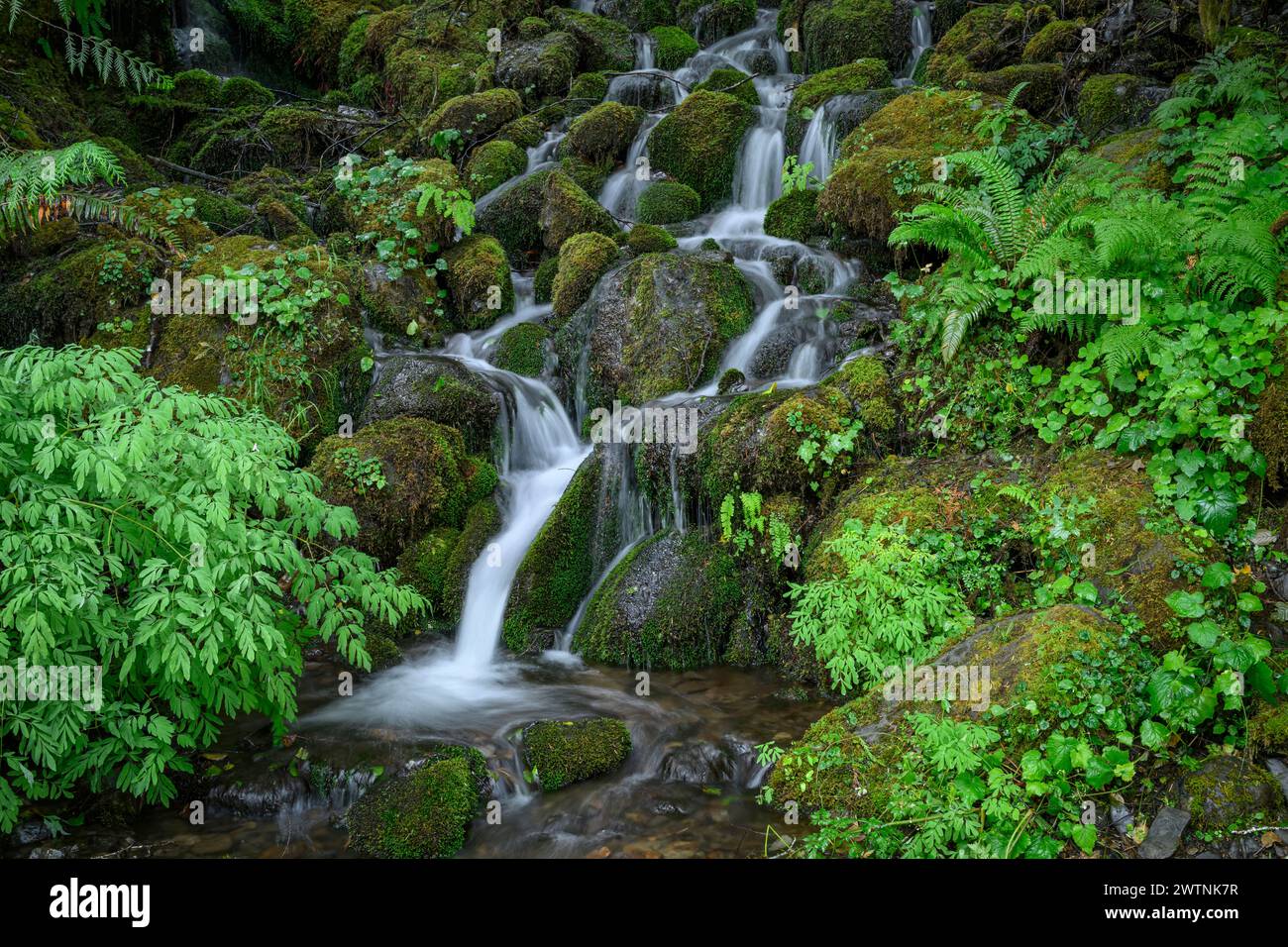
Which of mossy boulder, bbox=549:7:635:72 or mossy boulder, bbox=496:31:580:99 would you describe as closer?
mossy boulder, bbox=496:31:580:99

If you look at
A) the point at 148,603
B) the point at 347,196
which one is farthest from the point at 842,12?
the point at 148,603

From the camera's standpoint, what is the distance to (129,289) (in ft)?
31.0

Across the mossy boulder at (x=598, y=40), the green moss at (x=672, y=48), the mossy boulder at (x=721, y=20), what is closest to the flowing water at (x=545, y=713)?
the green moss at (x=672, y=48)

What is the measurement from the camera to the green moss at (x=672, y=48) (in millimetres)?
16719

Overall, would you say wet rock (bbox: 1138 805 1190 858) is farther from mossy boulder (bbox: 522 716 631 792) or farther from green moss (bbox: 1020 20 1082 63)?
green moss (bbox: 1020 20 1082 63)

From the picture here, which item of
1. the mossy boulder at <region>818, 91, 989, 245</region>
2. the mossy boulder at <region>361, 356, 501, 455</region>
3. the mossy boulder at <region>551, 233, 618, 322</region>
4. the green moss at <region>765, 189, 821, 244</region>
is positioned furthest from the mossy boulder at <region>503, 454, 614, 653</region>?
the green moss at <region>765, 189, 821, 244</region>

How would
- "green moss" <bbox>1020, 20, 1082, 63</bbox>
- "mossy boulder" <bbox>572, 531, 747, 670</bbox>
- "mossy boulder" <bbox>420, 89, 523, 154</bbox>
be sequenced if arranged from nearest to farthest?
"mossy boulder" <bbox>572, 531, 747, 670</bbox> → "green moss" <bbox>1020, 20, 1082, 63</bbox> → "mossy boulder" <bbox>420, 89, 523, 154</bbox>

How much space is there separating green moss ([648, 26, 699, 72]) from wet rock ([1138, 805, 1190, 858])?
16.0m

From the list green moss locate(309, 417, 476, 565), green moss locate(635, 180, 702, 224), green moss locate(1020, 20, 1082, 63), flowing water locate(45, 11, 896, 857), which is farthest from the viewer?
green moss locate(635, 180, 702, 224)

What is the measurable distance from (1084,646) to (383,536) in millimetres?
Answer: 5958

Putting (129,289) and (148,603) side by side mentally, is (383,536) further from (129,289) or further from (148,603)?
(129,289)

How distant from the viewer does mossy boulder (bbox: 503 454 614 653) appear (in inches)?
290

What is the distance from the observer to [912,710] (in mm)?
4527

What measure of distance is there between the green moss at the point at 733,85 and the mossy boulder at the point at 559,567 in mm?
8796
